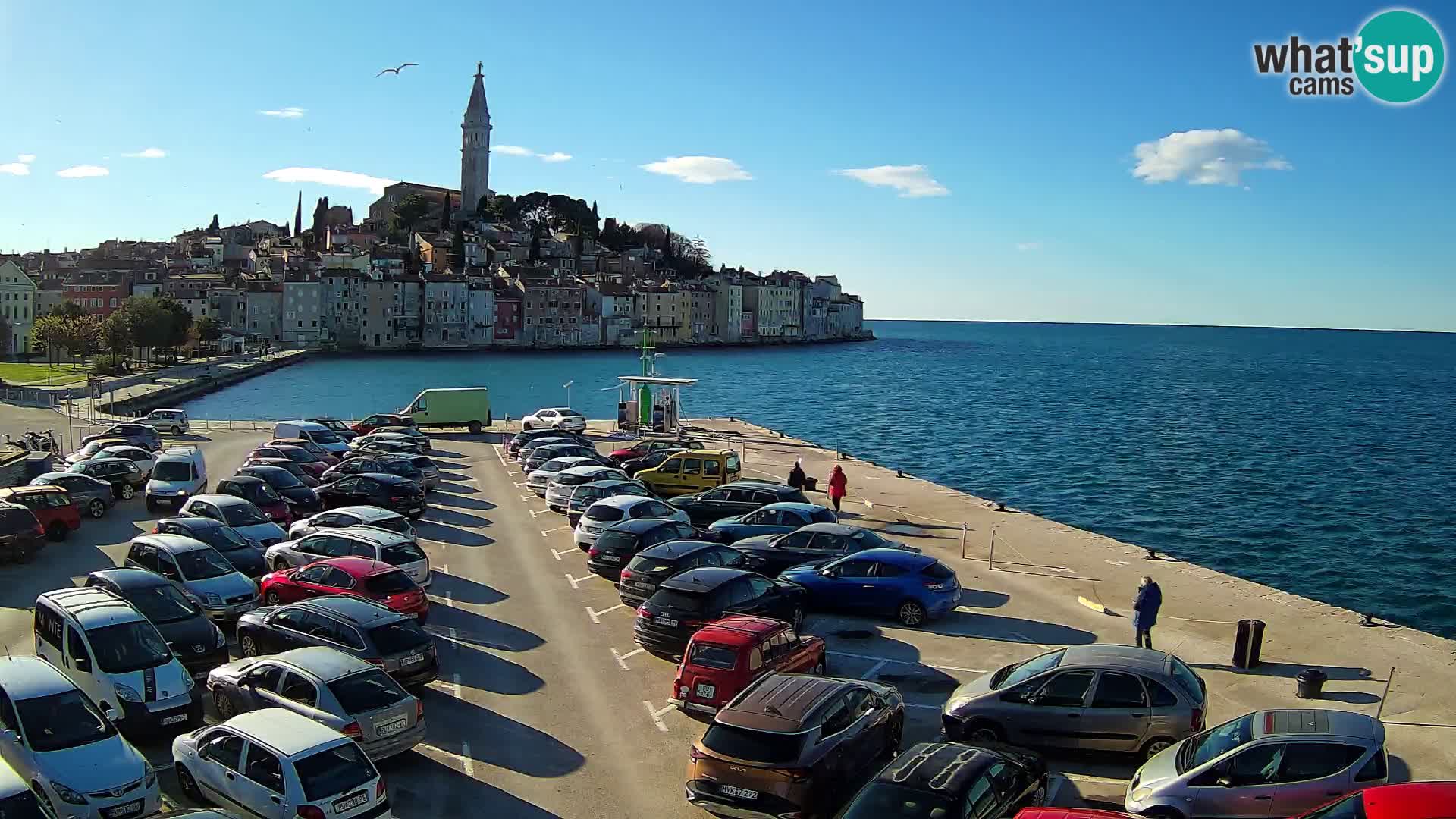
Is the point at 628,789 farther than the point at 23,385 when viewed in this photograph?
No

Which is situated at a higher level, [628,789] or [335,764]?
[335,764]

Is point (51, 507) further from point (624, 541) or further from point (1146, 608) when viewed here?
point (1146, 608)

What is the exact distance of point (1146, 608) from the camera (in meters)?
15.6

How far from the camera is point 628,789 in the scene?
35.7ft

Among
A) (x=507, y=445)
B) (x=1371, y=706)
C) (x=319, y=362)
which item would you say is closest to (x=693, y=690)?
(x=1371, y=706)

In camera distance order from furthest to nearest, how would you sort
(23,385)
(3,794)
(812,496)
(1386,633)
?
(23,385), (812,496), (1386,633), (3,794)

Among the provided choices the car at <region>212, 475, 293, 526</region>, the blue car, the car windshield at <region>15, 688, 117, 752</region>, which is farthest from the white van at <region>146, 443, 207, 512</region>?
the car windshield at <region>15, 688, 117, 752</region>

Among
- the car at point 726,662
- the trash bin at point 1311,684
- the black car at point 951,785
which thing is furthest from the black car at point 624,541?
the black car at point 951,785

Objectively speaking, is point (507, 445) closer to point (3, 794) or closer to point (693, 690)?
point (693, 690)

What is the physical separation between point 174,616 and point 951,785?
408 inches

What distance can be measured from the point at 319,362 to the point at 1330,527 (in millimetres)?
123056

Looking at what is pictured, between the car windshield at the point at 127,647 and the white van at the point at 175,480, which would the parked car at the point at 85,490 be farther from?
the car windshield at the point at 127,647

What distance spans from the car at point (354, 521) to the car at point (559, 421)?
22483 millimetres

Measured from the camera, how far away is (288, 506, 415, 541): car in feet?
65.8
